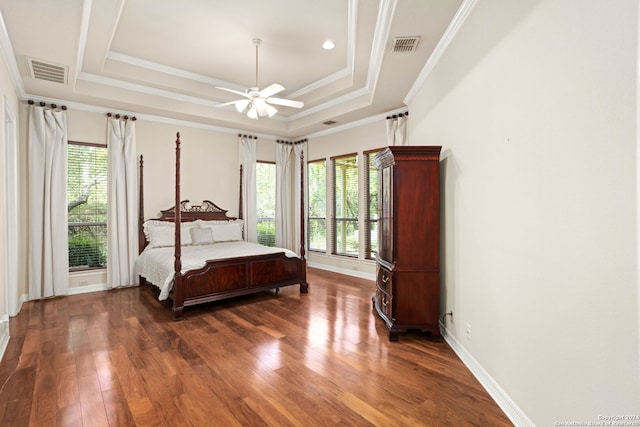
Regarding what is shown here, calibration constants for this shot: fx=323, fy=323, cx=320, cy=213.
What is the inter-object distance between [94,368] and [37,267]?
272cm

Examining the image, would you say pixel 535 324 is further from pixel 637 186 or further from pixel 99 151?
pixel 99 151

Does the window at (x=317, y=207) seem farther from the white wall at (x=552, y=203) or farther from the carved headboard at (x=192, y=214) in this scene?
the white wall at (x=552, y=203)

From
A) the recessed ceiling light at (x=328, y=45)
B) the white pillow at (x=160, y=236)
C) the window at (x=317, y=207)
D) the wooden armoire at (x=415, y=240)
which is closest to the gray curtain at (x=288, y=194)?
the window at (x=317, y=207)

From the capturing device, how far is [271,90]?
3.67 meters

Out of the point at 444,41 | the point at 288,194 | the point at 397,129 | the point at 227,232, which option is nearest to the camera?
the point at 444,41

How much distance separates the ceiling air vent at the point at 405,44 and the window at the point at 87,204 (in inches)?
173

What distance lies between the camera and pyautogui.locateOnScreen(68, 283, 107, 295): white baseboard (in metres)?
4.64

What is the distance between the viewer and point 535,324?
172 cm

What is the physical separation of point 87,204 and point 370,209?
4.39 metres

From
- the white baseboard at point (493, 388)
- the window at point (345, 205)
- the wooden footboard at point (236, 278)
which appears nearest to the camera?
the white baseboard at point (493, 388)

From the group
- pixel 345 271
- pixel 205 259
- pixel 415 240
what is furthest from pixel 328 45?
pixel 345 271

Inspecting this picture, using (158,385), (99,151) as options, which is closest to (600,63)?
(158,385)

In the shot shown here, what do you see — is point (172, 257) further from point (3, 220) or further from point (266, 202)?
point (266, 202)

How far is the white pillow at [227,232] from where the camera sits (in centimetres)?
559
